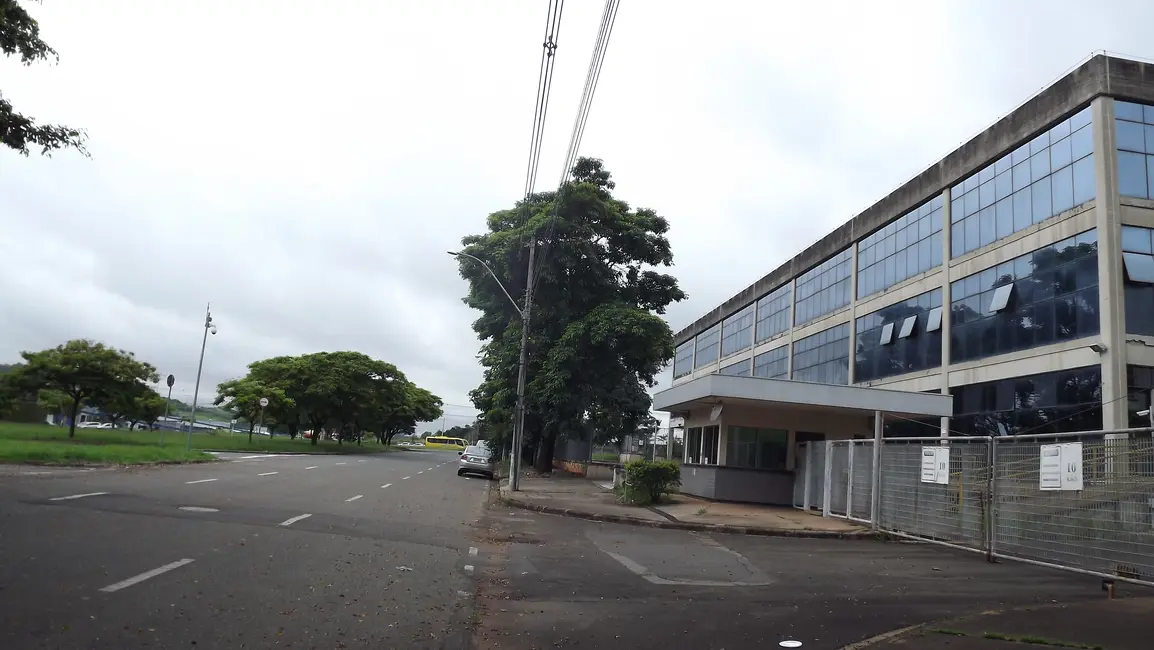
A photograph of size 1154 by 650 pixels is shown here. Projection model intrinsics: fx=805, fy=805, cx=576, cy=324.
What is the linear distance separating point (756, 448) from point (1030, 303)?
10900mm

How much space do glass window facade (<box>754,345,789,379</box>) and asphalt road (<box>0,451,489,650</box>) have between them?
34.7m

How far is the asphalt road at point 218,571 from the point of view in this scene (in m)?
5.98

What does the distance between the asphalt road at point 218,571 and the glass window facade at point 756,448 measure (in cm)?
1031

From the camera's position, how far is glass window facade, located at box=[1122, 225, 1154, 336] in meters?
23.2

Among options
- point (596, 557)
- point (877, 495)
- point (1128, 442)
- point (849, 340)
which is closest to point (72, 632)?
point (596, 557)

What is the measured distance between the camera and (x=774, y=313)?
50.4 m

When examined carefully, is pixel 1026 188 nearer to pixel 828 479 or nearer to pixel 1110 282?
pixel 1110 282

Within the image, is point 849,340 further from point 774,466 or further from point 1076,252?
point 774,466

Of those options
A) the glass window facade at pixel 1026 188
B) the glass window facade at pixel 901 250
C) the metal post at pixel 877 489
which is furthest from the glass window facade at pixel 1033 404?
the metal post at pixel 877 489

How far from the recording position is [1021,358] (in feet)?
87.1

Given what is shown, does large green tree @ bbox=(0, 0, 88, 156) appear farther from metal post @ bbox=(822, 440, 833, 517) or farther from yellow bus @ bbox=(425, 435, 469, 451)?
yellow bus @ bbox=(425, 435, 469, 451)

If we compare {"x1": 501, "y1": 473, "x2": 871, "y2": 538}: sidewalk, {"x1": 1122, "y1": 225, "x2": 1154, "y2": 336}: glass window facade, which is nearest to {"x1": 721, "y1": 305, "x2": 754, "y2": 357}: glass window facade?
{"x1": 1122, "y1": 225, "x2": 1154, "y2": 336}: glass window facade

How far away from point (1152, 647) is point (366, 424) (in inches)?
2577

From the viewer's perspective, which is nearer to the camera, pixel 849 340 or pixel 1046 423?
pixel 1046 423
